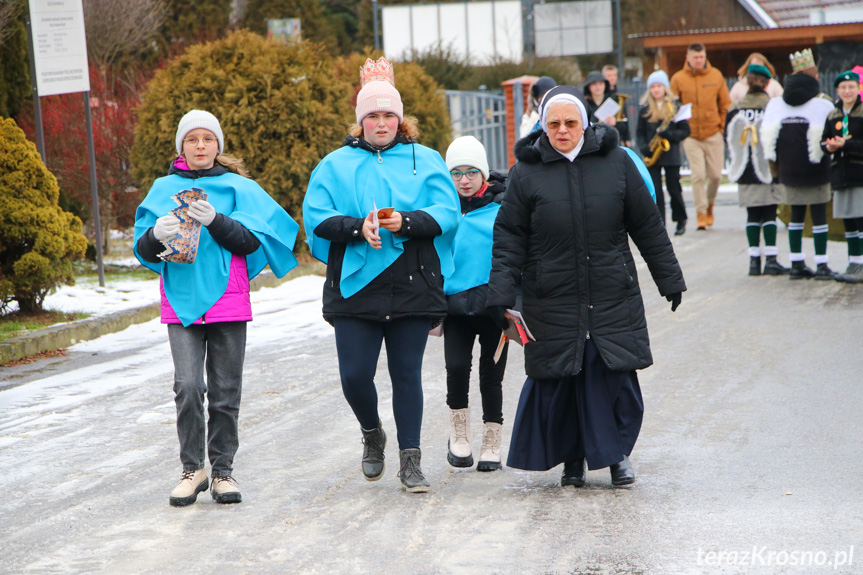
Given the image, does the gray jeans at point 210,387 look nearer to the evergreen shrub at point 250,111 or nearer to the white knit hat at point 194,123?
the white knit hat at point 194,123

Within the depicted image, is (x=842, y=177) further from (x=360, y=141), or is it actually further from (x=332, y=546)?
(x=332, y=546)

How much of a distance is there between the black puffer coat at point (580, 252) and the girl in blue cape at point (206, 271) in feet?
Result: 3.91

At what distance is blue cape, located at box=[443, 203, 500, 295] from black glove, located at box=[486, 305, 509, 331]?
1.13ft

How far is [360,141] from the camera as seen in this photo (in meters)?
5.30

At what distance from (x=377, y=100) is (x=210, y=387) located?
1.61 metres

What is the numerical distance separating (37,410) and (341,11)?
4970cm

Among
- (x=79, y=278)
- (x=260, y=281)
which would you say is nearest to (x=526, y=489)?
(x=260, y=281)

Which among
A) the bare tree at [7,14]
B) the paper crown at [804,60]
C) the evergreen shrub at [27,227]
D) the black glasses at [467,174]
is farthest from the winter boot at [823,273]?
the bare tree at [7,14]

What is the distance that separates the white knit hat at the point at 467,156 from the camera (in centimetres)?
567

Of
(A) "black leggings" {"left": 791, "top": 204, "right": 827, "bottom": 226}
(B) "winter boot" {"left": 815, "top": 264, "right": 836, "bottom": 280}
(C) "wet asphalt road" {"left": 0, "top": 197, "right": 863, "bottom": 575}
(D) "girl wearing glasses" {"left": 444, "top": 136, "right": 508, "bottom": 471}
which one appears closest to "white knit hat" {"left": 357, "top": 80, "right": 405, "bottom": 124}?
(D) "girl wearing glasses" {"left": 444, "top": 136, "right": 508, "bottom": 471}

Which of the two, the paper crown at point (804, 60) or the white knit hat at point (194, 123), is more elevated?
the paper crown at point (804, 60)

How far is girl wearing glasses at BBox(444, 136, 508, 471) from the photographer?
221 inches

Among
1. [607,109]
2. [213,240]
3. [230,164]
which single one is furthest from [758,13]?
[213,240]

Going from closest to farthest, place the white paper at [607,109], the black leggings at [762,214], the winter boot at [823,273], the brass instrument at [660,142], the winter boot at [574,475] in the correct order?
the winter boot at [574,475] < the winter boot at [823,273] < the black leggings at [762,214] < the white paper at [607,109] < the brass instrument at [660,142]
